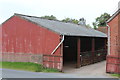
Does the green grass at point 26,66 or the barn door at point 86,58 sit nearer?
the green grass at point 26,66

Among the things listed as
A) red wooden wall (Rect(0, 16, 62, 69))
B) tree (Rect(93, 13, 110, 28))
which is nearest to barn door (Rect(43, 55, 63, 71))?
red wooden wall (Rect(0, 16, 62, 69))

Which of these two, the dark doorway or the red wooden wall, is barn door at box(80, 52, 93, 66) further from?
the red wooden wall

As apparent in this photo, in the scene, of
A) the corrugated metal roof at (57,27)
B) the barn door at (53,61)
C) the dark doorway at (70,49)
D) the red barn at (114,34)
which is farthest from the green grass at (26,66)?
the dark doorway at (70,49)

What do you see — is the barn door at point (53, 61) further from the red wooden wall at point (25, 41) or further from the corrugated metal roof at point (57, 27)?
the corrugated metal roof at point (57, 27)

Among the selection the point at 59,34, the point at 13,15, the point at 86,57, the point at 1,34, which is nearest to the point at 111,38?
the point at 86,57

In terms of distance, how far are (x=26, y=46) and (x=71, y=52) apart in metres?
8.82

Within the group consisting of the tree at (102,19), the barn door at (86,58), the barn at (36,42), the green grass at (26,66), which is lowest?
the green grass at (26,66)

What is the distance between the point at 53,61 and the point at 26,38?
4377mm

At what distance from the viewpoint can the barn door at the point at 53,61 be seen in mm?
18172

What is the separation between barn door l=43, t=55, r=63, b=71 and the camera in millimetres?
18172

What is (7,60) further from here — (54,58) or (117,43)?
(117,43)

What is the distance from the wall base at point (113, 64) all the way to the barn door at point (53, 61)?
406 centimetres

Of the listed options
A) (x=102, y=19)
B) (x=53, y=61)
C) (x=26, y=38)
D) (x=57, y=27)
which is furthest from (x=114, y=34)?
(x=102, y=19)

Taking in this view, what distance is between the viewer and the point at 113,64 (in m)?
17.3
